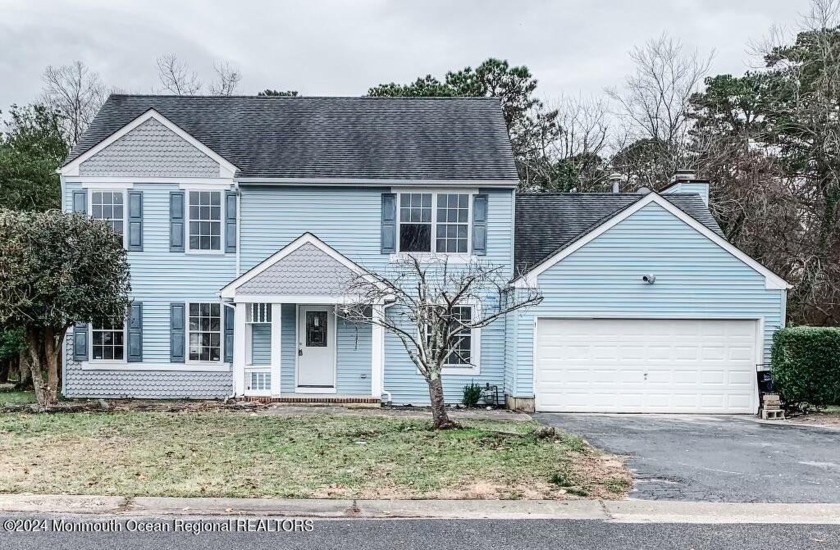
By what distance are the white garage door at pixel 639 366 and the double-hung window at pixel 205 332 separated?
24.1ft

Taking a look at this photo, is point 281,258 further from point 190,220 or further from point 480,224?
point 480,224

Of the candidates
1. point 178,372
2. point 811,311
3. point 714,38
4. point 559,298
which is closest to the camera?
point 559,298

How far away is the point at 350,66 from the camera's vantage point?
31344 millimetres

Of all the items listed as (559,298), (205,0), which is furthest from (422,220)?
(205,0)

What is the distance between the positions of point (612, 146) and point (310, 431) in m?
26.5

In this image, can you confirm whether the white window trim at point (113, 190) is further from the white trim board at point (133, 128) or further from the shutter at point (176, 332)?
the shutter at point (176, 332)

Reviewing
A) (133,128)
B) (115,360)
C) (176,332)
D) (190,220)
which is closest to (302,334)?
(176,332)

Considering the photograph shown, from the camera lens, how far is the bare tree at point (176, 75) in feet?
115

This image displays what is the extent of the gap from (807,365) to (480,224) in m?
7.42

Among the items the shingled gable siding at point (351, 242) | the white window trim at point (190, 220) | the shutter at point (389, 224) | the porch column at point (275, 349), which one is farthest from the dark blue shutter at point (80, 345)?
the shutter at point (389, 224)

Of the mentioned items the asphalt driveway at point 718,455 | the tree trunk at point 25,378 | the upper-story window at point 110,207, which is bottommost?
the tree trunk at point 25,378

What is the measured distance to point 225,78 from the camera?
36250 mm

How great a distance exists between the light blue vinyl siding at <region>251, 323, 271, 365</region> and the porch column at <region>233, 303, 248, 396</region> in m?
0.63

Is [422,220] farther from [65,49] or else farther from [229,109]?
[65,49]
